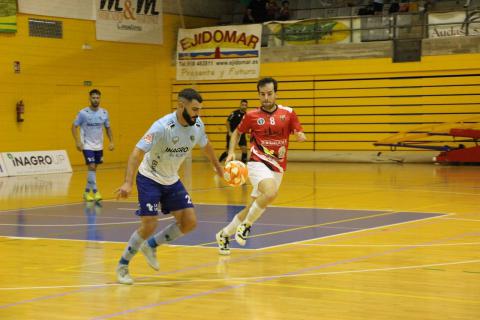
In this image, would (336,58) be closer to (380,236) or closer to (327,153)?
(327,153)

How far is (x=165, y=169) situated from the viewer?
28.8ft

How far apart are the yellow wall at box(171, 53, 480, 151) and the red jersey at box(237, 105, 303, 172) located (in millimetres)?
19021

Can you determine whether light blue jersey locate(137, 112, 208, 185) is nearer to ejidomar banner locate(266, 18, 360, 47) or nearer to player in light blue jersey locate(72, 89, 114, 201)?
player in light blue jersey locate(72, 89, 114, 201)

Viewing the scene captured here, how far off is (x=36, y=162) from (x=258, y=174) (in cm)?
1798

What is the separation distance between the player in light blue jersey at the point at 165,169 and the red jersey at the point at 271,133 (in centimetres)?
224

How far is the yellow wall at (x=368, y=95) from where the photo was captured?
97.1 feet

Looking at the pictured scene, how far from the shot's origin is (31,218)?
14805 mm

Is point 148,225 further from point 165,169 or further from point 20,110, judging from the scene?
point 20,110

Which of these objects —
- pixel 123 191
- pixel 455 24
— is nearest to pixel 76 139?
pixel 123 191

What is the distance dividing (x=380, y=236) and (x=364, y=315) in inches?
199

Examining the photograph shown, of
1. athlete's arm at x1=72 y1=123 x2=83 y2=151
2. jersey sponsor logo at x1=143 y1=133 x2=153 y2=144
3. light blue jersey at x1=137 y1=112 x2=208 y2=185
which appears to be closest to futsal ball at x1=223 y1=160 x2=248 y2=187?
light blue jersey at x1=137 y1=112 x2=208 y2=185

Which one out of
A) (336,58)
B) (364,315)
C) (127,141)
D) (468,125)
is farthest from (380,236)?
(127,141)

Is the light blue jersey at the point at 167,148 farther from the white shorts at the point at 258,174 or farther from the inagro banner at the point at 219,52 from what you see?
the inagro banner at the point at 219,52

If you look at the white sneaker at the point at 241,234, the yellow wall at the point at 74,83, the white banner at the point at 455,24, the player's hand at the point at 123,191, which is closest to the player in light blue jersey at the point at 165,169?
the player's hand at the point at 123,191
